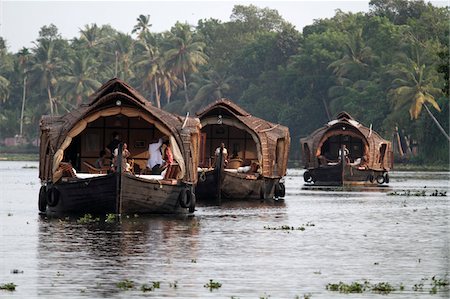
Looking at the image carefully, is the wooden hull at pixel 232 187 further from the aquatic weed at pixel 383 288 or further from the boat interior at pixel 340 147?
the aquatic weed at pixel 383 288

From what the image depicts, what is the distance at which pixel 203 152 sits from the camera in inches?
1709

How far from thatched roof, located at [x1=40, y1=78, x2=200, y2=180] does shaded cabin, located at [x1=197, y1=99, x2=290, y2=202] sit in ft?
22.1

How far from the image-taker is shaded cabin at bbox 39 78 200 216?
31047 mm

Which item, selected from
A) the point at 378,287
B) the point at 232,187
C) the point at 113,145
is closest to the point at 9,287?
the point at 378,287

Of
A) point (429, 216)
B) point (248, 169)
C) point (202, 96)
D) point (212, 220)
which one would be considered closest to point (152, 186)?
point (212, 220)

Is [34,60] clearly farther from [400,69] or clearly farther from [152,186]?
[152,186]

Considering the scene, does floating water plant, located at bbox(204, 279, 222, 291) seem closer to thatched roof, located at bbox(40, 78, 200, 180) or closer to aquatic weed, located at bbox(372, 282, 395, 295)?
aquatic weed, located at bbox(372, 282, 395, 295)

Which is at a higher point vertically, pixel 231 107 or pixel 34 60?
pixel 34 60

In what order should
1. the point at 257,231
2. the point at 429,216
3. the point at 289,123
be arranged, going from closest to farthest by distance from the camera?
1. the point at 257,231
2. the point at 429,216
3. the point at 289,123

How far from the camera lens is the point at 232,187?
39.8m

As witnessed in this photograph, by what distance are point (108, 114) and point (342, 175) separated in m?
26.1

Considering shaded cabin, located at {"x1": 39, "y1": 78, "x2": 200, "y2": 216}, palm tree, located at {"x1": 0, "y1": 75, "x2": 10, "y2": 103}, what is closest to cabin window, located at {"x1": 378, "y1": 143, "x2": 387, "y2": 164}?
shaded cabin, located at {"x1": 39, "y1": 78, "x2": 200, "y2": 216}

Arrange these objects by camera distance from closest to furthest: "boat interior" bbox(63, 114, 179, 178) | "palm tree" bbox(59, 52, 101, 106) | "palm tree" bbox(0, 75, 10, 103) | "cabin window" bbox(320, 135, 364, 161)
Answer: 1. "boat interior" bbox(63, 114, 179, 178)
2. "cabin window" bbox(320, 135, 364, 161)
3. "palm tree" bbox(59, 52, 101, 106)
4. "palm tree" bbox(0, 75, 10, 103)

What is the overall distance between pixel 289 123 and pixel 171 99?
109ft
